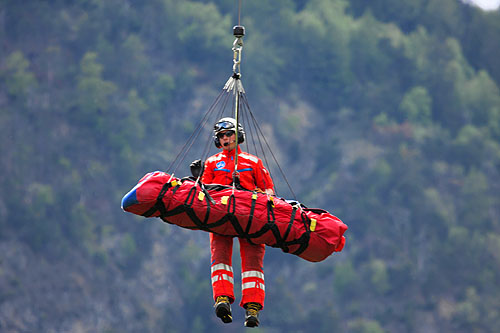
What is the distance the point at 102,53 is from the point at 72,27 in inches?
101

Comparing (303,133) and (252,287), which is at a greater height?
(303,133)

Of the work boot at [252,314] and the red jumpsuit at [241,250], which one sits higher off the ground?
the red jumpsuit at [241,250]

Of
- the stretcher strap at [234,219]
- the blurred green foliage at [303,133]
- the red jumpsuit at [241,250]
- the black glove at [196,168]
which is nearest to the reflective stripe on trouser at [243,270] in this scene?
the red jumpsuit at [241,250]

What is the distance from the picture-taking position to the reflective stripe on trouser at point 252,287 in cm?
918

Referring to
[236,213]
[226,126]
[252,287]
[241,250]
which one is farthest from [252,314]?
[226,126]

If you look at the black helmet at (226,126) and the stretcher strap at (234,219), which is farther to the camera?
the black helmet at (226,126)

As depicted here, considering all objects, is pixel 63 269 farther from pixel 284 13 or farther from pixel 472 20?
pixel 472 20

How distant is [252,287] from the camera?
921cm

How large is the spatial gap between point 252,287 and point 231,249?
49 centimetres

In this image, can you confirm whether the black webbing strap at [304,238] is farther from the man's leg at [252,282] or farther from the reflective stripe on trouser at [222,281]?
the reflective stripe on trouser at [222,281]

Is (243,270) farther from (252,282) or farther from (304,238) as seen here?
(304,238)

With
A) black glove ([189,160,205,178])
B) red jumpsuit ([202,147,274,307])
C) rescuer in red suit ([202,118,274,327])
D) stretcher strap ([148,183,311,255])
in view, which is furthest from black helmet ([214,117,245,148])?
stretcher strap ([148,183,311,255])

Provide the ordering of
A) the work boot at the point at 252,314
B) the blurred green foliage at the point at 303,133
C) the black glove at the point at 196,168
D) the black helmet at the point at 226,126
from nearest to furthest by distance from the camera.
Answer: the work boot at the point at 252,314, the black glove at the point at 196,168, the black helmet at the point at 226,126, the blurred green foliage at the point at 303,133

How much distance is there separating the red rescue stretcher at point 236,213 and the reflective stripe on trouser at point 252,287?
34 cm
